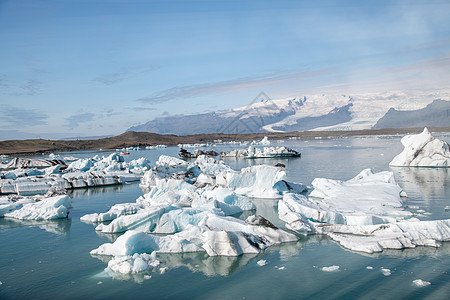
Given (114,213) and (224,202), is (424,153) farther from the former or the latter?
(114,213)

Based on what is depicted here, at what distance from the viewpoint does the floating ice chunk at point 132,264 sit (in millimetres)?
5078

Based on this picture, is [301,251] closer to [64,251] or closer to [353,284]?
[353,284]

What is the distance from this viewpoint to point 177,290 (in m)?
4.55

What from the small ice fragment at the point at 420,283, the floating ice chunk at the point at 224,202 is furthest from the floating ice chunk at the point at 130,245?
the small ice fragment at the point at 420,283

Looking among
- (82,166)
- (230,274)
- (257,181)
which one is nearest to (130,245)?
(230,274)

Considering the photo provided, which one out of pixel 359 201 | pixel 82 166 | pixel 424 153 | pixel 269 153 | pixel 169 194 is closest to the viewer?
pixel 359 201

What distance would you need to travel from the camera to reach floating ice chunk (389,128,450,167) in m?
16.9

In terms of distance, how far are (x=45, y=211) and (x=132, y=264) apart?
4.79m

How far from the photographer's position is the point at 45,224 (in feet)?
27.2

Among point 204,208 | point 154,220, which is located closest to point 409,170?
point 204,208

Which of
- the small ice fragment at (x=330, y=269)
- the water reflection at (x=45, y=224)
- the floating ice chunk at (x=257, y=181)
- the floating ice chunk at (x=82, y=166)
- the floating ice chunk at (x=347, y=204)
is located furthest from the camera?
the floating ice chunk at (x=82, y=166)

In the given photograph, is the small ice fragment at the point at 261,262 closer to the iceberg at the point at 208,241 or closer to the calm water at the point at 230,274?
the calm water at the point at 230,274

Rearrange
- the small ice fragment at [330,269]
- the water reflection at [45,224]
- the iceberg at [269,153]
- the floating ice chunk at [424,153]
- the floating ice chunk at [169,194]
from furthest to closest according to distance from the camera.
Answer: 1. the iceberg at [269,153]
2. the floating ice chunk at [424,153]
3. the floating ice chunk at [169,194]
4. the water reflection at [45,224]
5. the small ice fragment at [330,269]

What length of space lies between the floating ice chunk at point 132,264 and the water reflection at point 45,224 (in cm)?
293
